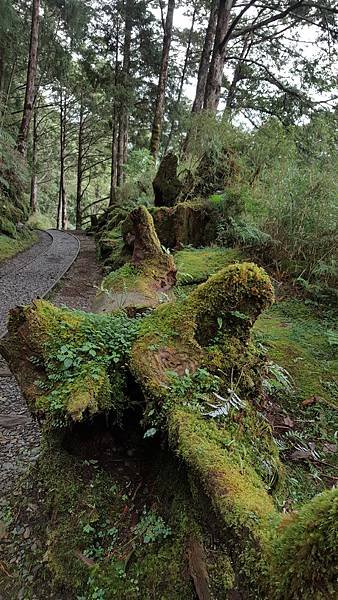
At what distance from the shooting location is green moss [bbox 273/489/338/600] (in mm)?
1183

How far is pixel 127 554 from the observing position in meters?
2.29

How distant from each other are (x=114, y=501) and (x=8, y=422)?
61.9 inches

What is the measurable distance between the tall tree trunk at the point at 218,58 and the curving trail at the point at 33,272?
5746 millimetres

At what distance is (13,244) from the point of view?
12.5 m

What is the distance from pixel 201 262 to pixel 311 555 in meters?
5.51

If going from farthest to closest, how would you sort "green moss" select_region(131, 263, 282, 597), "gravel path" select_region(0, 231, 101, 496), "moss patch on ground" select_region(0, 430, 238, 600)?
"gravel path" select_region(0, 231, 101, 496) → "moss patch on ground" select_region(0, 430, 238, 600) → "green moss" select_region(131, 263, 282, 597)

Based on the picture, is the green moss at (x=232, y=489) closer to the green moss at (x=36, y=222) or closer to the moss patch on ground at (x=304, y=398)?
the moss patch on ground at (x=304, y=398)

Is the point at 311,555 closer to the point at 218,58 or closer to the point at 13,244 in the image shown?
the point at 218,58

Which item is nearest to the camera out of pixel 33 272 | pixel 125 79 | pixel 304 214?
pixel 304 214

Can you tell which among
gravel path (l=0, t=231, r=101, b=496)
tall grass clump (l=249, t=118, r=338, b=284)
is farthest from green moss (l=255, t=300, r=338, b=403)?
gravel path (l=0, t=231, r=101, b=496)

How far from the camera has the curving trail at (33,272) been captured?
7512mm

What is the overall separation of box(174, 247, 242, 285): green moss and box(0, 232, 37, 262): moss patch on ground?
596 centimetres

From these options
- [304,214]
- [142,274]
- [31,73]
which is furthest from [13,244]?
[304,214]

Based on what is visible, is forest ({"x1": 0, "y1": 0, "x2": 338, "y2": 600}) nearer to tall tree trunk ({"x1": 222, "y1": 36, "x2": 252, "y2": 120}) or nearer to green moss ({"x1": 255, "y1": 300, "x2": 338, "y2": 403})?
green moss ({"x1": 255, "y1": 300, "x2": 338, "y2": 403})
